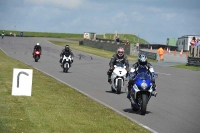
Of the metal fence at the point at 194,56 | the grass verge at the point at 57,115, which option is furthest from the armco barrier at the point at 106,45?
the grass verge at the point at 57,115

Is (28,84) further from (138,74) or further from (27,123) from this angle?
(27,123)

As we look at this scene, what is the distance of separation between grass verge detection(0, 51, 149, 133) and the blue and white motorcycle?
0.72 m

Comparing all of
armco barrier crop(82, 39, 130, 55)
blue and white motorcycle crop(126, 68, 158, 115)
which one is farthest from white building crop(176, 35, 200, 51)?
blue and white motorcycle crop(126, 68, 158, 115)

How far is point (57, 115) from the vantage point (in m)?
12.8

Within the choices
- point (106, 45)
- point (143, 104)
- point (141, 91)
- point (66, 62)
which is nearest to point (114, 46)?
point (106, 45)

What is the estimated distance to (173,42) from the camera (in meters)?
97.6

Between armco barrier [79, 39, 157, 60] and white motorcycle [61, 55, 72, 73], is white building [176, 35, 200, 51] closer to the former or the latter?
armco barrier [79, 39, 157, 60]

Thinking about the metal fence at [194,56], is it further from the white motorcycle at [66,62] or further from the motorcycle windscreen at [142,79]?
the motorcycle windscreen at [142,79]

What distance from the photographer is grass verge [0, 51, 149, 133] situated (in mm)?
11016

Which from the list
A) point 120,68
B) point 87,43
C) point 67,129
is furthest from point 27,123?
point 87,43

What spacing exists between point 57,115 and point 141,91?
2.61 m

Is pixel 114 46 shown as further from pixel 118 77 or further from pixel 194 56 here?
pixel 118 77

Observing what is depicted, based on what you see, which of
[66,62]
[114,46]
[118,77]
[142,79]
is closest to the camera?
[142,79]

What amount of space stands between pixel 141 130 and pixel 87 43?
75.1 metres
